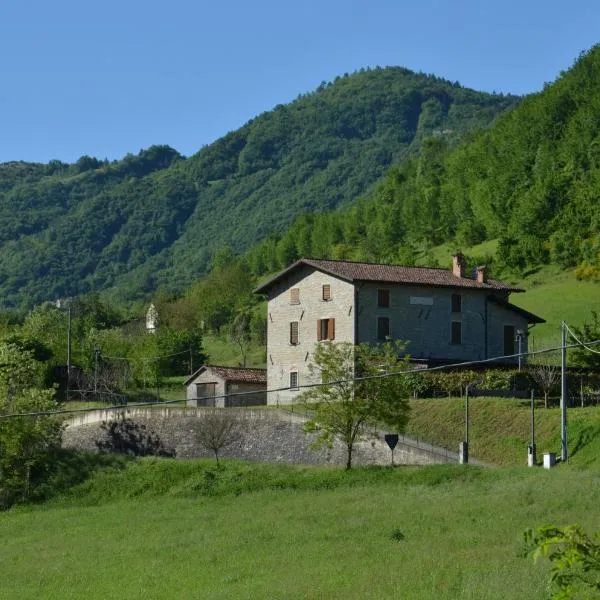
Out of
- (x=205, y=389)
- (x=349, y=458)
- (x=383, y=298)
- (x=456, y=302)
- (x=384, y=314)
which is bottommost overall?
(x=349, y=458)

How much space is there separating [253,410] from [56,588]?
2506 centimetres

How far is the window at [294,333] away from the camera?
2589 inches

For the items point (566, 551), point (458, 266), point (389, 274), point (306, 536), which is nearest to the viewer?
point (566, 551)

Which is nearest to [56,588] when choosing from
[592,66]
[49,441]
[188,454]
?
[188,454]

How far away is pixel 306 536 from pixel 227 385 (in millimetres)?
33440

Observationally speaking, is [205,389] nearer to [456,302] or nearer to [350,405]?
[456,302]

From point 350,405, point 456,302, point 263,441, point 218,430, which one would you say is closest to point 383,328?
point 456,302

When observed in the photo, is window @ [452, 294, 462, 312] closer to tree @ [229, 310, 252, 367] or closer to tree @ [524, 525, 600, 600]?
tree @ [229, 310, 252, 367]

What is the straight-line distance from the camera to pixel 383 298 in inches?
2484

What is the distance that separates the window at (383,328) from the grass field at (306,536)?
1415 cm

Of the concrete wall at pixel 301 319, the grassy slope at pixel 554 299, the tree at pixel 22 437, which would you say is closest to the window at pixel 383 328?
the concrete wall at pixel 301 319

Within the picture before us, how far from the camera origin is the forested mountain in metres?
115

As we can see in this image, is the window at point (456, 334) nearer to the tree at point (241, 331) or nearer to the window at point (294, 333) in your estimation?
the window at point (294, 333)

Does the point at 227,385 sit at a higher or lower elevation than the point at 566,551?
higher
